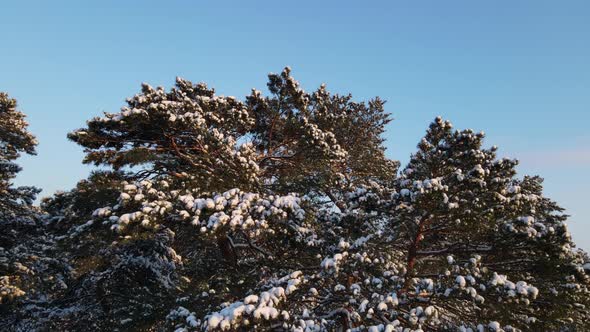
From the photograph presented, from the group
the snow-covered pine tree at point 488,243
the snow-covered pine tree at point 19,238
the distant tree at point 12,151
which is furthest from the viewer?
the distant tree at point 12,151

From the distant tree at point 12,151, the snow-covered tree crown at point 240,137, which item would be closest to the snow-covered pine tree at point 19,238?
the distant tree at point 12,151

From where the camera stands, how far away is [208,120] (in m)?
12.3

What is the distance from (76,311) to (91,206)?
4.92 m

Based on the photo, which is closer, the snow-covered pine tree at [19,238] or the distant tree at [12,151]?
the snow-covered pine tree at [19,238]

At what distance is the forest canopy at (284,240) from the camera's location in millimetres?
7582

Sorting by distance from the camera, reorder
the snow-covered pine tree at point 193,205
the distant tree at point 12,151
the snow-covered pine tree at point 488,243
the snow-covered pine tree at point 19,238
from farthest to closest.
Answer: the distant tree at point 12,151 < the snow-covered pine tree at point 19,238 < the snow-covered pine tree at point 193,205 < the snow-covered pine tree at point 488,243

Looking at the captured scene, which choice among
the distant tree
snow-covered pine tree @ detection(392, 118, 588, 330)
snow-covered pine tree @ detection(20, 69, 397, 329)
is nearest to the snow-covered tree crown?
snow-covered pine tree @ detection(20, 69, 397, 329)

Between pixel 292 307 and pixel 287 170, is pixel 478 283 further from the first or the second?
pixel 287 170

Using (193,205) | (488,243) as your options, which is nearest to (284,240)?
(193,205)

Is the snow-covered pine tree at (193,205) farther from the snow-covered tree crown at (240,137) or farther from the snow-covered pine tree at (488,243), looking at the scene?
the snow-covered pine tree at (488,243)

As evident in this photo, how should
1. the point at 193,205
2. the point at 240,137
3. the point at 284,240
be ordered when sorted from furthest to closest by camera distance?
the point at 240,137, the point at 284,240, the point at 193,205

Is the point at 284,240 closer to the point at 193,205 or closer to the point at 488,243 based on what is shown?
the point at 193,205

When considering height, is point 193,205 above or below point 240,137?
below

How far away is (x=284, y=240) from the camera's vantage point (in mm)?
10453
